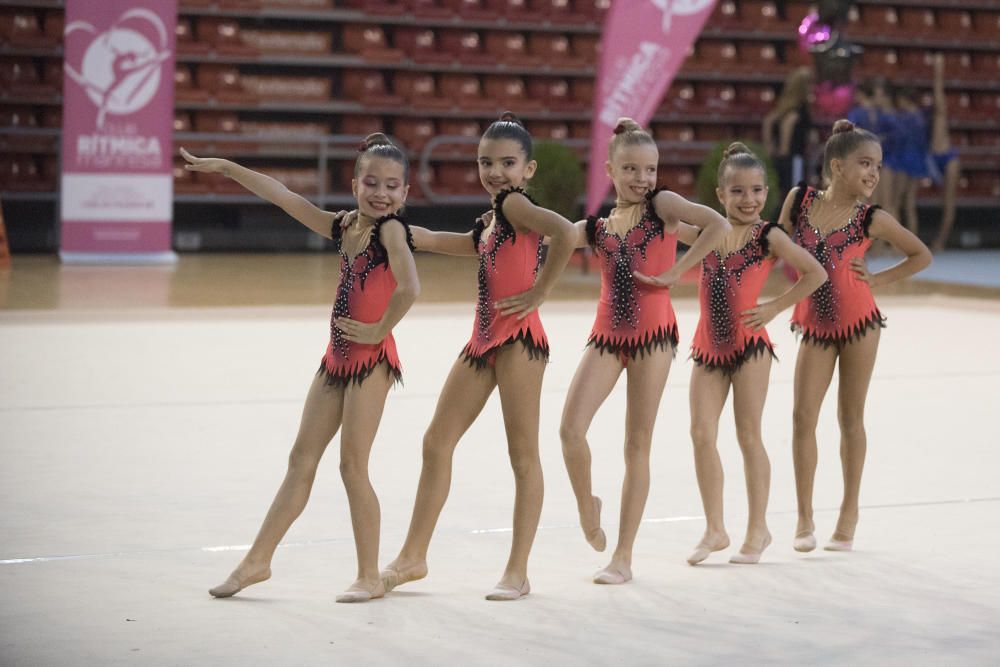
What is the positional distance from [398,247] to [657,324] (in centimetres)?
76

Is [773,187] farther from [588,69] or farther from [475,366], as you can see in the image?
[475,366]

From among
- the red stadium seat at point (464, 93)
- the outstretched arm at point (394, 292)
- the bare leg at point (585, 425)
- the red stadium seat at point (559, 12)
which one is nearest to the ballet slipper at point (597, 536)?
Result: the bare leg at point (585, 425)

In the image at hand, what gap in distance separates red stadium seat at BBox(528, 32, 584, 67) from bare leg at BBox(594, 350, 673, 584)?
1089cm

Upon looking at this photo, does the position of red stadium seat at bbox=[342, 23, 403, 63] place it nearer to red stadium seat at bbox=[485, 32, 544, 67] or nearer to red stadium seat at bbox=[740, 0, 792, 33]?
red stadium seat at bbox=[485, 32, 544, 67]

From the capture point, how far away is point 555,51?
14.5 m

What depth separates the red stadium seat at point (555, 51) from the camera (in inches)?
570

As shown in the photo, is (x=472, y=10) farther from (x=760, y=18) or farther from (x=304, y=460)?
(x=304, y=460)

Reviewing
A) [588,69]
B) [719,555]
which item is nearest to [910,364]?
[719,555]

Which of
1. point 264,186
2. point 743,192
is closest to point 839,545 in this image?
point 743,192

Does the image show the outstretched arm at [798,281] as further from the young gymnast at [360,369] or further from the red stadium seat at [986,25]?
the red stadium seat at [986,25]

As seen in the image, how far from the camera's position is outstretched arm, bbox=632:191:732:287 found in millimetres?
3812

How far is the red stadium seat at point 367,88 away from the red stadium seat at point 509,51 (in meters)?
1.09

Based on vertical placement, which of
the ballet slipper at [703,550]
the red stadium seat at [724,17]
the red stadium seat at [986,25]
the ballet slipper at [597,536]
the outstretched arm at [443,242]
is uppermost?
the red stadium seat at [986,25]

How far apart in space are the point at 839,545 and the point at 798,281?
743mm
